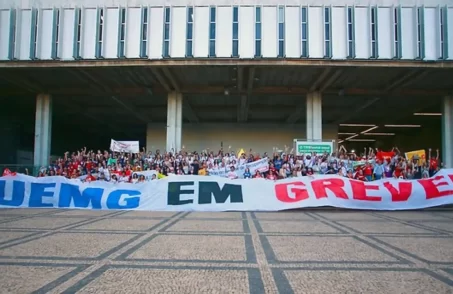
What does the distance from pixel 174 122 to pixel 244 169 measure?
8348 mm

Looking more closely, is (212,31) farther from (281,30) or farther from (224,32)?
(281,30)

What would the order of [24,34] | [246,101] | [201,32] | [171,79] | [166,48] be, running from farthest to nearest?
[246,101] → [171,79] → [24,34] → [166,48] → [201,32]

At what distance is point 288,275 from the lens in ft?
15.2

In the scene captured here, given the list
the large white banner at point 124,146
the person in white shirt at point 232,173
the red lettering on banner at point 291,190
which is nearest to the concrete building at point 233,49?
the large white banner at point 124,146

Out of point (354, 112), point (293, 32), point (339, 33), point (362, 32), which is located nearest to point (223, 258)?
point (293, 32)

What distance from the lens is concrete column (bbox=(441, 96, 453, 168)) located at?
24.8 meters

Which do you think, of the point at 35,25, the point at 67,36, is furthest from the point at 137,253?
the point at 35,25

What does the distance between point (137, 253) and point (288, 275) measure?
8.05ft

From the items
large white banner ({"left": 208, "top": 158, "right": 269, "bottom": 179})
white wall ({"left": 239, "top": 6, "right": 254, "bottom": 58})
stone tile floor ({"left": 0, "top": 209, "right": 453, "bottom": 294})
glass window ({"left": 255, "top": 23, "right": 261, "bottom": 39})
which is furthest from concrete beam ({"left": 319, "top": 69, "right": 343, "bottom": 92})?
stone tile floor ({"left": 0, "top": 209, "right": 453, "bottom": 294})

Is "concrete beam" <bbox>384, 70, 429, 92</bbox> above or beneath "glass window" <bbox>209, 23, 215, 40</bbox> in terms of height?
beneath

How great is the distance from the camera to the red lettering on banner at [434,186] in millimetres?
13891

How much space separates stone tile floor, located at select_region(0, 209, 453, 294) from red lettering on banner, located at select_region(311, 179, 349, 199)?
427 centimetres

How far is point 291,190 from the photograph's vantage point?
13.6 m

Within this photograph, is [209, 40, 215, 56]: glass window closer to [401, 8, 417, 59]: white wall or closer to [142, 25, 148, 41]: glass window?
[142, 25, 148, 41]: glass window
